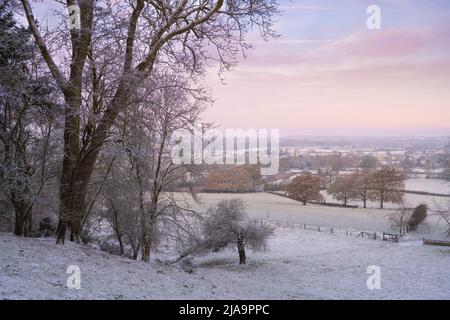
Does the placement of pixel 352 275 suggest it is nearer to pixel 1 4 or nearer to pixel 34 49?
pixel 34 49

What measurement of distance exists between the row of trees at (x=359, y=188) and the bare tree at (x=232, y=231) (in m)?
43.5

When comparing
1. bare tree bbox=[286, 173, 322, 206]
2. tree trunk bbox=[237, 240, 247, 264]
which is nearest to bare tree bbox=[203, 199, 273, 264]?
tree trunk bbox=[237, 240, 247, 264]

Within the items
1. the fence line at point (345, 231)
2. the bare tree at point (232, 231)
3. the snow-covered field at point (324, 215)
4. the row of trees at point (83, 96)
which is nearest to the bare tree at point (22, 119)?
the row of trees at point (83, 96)

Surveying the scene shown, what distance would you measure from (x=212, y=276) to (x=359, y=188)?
196 feet

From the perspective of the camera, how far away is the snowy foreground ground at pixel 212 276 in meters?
7.29

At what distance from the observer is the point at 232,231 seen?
2577 centimetres

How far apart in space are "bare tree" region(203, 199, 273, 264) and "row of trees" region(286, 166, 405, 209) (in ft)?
143

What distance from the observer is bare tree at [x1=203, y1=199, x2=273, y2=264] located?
25.3m

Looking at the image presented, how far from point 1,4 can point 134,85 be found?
14.1ft

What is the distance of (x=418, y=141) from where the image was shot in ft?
441

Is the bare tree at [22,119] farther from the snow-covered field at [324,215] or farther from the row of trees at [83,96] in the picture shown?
the snow-covered field at [324,215]

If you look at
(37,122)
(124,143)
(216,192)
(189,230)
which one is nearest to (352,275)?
(189,230)

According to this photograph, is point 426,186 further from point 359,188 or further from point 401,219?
point 401,219

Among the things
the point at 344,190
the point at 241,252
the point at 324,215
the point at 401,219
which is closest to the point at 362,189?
the point at 344,190
